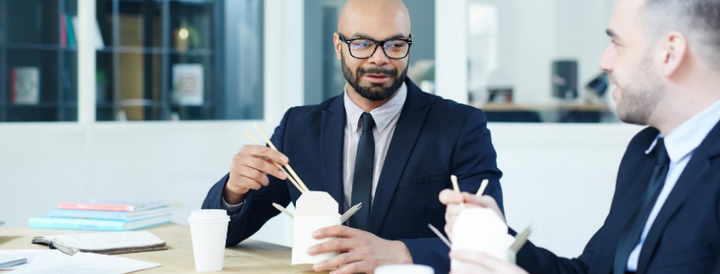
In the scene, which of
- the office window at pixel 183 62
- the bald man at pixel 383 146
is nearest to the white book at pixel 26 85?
the office window at pixel 183 62

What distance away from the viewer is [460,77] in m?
4.06

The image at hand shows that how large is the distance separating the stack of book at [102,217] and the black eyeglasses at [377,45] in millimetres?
798

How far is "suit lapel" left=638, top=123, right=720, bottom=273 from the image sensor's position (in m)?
1.21

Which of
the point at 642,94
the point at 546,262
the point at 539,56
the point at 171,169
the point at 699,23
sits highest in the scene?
the point at 539,56

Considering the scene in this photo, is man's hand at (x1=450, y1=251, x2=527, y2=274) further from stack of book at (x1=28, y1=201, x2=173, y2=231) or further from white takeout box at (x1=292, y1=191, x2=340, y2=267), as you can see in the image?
stack of book at (x1=28, y1=201, x2=173, y2=231)

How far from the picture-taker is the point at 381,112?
6.64ft

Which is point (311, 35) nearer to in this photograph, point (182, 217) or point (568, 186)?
point (182, 217)

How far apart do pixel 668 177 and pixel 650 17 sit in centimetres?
30

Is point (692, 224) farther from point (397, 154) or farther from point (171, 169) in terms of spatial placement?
point (171, 169)

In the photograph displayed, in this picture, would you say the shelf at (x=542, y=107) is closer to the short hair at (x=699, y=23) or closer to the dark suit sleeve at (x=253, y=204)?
the dark suit sleeve at (x=253, y=204)

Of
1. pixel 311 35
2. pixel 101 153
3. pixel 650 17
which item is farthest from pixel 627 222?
pixel 311 35

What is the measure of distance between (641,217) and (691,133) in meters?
0.18

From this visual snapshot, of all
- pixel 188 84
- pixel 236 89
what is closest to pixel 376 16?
pixel 236 89

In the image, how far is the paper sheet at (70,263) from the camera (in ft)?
4.77
